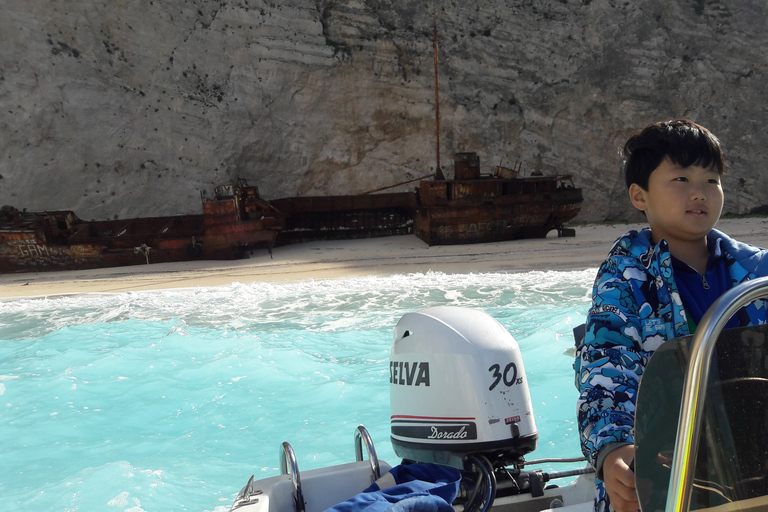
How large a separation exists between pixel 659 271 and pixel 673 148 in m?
0.32

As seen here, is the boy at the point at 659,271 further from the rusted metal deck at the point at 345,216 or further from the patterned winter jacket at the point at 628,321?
the rusted metal deck at the point at 345,216

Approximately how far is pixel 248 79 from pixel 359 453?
1748 cm

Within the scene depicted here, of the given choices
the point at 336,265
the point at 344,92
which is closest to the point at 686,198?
the point at 336,265

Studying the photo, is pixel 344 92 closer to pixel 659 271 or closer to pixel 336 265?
pixel 336 265

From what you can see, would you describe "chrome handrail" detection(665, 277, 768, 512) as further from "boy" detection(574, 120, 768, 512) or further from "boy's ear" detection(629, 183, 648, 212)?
"boy's ear" detection(629, 183, 648, 212)

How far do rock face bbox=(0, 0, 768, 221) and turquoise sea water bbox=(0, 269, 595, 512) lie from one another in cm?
913

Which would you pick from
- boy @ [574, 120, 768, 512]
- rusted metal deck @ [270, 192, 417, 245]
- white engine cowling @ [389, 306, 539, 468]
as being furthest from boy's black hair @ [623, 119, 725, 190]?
rusted metal deck @ [270, 192, 417, 245]

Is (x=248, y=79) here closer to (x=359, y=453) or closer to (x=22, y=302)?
(x=22, y=302)

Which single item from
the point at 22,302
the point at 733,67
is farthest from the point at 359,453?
the point at 733,67

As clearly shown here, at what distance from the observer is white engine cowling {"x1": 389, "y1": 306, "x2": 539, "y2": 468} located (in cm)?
241

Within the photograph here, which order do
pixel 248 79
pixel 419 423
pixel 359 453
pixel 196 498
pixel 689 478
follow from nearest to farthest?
pixel 689 478, pixel 419 423, pixel 359 453, pixel 196 498, pixel 248 79

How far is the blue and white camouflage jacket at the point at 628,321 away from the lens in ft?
4.56

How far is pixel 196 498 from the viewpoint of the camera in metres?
4.27

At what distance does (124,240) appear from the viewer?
1323 centimetres
